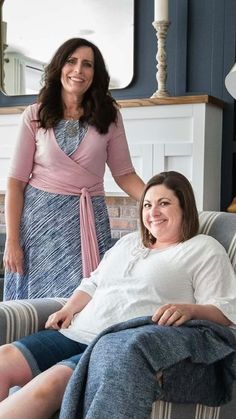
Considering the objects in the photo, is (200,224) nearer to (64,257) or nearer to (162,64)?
(64,257)

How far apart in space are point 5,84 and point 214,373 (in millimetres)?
2601

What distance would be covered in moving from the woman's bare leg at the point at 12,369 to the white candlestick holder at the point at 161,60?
68.8 inches

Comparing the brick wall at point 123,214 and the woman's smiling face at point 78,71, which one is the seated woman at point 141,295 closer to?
the woman's smiling face at point 78,71

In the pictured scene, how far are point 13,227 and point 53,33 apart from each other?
1616 millimetres

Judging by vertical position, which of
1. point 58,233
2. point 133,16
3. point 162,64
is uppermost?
point 133,16

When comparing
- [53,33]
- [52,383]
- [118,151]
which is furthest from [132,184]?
[53,33]

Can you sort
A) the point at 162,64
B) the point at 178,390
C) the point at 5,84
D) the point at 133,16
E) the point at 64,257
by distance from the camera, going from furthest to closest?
1. the point at 5,84
2. the point at 133,16
3. the point at 162,64
4. the point at 64,257
5. the point at 178,390

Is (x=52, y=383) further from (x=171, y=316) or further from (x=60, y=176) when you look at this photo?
(x=60, y=176)

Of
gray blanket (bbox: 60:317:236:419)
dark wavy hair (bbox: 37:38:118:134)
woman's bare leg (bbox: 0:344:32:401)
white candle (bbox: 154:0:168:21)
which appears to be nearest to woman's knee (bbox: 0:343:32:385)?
woman's bare leg (bbox: 0:344:32:401)

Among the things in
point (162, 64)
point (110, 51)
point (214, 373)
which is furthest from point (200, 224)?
point (110, 51)

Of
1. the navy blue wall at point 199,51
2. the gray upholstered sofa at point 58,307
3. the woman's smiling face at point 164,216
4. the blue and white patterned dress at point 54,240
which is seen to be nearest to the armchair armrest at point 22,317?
the gray upholstered sofa at point 58,307

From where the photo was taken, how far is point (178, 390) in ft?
4.99

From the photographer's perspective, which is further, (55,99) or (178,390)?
(55,99)

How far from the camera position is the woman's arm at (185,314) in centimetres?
162
